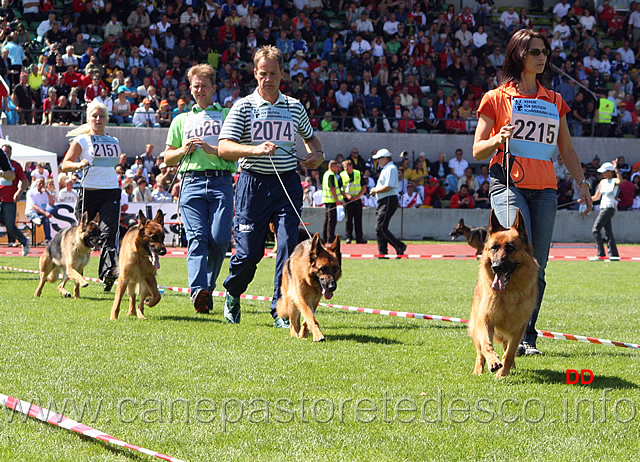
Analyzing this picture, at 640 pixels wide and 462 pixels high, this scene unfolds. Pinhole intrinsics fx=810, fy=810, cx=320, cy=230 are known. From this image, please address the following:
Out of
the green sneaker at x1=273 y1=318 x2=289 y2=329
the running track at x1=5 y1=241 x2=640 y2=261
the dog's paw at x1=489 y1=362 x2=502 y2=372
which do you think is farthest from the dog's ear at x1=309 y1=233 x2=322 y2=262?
the running track at x1=5 y1=241 x2=640 y2=261

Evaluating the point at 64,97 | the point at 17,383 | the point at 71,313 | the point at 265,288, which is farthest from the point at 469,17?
the point at 17,383

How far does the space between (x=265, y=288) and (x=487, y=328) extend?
640 centimetres

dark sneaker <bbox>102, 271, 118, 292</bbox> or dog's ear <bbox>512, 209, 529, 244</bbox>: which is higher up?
dog's ear <bbox>512, 209, 529, 244</bbox>

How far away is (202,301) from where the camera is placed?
7.82 m

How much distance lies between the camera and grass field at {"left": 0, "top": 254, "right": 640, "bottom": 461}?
11.7 feet

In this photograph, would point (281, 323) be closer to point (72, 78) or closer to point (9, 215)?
point (9, 215)

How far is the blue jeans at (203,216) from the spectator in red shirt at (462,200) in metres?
18.0

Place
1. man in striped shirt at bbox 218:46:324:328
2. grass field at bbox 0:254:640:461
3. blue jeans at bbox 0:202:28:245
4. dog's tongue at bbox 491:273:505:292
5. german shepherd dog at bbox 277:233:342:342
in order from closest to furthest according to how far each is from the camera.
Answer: grass field at bbox 0:254:640:461 < dog's tongue at bbox 491:273:505:292 < german shepherd dog at bbox 277:233:342:342 < man in striped shirt at bbox 218:46:324:328 < blue jeans at bbox 0:202:28:245

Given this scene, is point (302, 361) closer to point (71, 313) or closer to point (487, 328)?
point (487, 328)

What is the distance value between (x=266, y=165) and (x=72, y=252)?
3.43 meters

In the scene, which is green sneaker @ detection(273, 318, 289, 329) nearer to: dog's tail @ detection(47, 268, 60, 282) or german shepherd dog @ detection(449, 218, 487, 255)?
dog's tail @ detection(47, 268, 60, 282)

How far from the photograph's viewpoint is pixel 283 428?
12.5 feet

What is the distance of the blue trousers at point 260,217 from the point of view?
7.16 m

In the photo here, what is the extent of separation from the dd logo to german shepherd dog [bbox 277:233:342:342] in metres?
1.98
